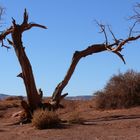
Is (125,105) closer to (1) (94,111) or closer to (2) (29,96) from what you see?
(1) (94,111)

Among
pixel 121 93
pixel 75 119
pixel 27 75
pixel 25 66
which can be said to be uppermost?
pixel 25 66

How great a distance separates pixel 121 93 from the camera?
31.5 meters

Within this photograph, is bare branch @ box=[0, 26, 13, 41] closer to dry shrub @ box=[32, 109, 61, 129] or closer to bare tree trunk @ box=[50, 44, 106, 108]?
bare tree trunk @ box=[50, 44, 106, 108]

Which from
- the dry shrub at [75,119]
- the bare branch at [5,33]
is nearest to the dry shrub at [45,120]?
the dry shrub at [75,119]

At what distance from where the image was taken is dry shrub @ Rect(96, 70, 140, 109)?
3116 centimetres

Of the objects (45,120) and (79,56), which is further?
(79,56)

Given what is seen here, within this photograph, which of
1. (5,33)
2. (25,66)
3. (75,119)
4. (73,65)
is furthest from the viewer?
(5,33)

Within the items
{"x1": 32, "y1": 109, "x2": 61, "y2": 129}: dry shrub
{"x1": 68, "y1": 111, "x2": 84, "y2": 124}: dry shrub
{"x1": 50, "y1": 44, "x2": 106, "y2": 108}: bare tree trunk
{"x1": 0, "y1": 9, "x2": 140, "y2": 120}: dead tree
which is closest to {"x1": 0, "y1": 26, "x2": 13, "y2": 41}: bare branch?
{"x1": 0, "y1": 9, "x2": 140, "y2": 120}: dead tree

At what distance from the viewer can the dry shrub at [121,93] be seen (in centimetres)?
3116

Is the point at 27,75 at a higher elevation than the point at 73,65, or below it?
below

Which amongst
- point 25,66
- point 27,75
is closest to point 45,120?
point 27,75

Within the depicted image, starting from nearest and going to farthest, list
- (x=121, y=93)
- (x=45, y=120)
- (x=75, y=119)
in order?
(x=45, y=120) → (x=75, y=119) → (x=121, y=93)

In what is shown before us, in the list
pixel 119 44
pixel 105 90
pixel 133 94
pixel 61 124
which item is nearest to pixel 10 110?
pixel 105 90

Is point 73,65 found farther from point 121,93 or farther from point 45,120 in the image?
point 45,120
